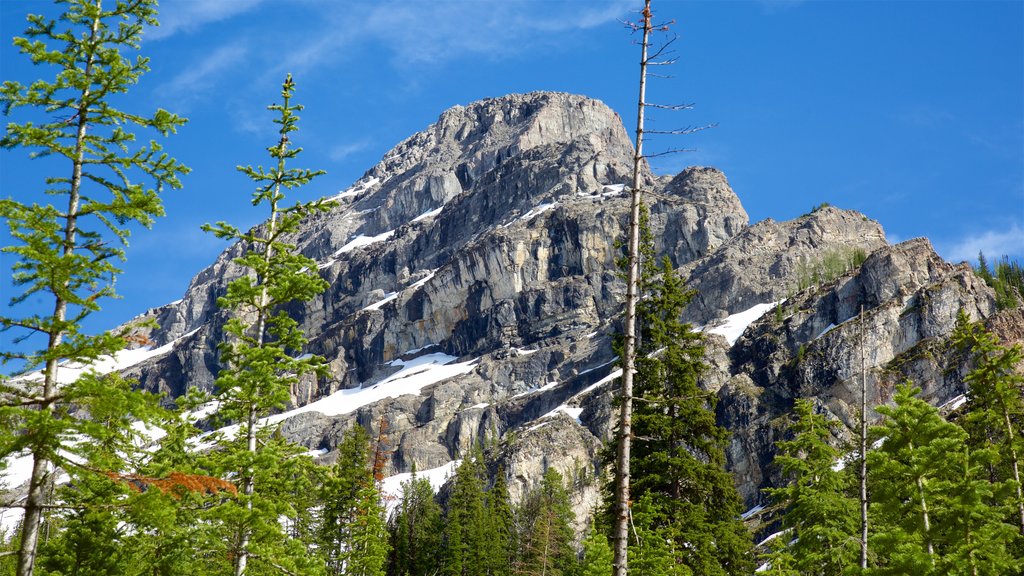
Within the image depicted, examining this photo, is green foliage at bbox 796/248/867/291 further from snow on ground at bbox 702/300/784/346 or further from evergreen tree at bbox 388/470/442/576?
evergreen tree at bbox 388/470/442/576

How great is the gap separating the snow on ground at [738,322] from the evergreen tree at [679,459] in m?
138

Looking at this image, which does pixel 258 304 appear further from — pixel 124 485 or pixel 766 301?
pixel 766 301

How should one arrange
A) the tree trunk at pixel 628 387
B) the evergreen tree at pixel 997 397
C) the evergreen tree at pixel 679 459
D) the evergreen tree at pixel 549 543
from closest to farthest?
the tree trunk at pixel 628 387 < the evergreen tree at pixel 997 397 < the evergreen tree at pixel 679 459 < the evergreen tree at pixel 549 543

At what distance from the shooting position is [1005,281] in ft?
481

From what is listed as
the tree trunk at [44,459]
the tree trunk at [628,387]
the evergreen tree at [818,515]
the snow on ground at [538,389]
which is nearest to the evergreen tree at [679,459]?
the evergreen tree at [818,515]

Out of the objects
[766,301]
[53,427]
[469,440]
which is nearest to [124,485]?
[53,427]

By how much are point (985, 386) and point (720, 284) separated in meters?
167

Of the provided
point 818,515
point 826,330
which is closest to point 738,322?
point 826,330

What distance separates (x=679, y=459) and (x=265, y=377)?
49.3 feet

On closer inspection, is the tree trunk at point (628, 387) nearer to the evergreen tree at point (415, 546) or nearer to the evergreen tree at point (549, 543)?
the evergreen tree at point (549, 543)

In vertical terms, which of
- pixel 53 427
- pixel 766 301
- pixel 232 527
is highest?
pixel 766 301

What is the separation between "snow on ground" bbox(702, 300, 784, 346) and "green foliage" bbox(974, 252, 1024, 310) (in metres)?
38.1

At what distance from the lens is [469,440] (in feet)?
565

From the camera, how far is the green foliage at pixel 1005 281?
435 ft
